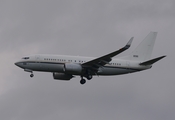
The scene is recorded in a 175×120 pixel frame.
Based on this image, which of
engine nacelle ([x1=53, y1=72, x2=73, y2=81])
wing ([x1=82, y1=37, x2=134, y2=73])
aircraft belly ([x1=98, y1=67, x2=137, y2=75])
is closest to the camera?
wing ([x1=82, y1=37, x2=134, y2=73])

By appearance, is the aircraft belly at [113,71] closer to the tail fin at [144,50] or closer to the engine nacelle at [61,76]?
the tail fin at [144,50]

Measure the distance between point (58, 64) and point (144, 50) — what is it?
13.9 meters

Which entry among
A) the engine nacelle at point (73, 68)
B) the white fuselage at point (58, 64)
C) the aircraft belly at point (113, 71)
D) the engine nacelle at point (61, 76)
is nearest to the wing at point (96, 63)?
the engine nacelle at point (73, 68)

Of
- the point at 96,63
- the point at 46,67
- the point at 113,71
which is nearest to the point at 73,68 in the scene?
the point at 96,63

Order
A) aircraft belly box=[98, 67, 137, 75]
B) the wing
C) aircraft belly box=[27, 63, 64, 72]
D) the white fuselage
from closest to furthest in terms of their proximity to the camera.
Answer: the wing < aircraft belly box=[27, 63, 64, 72] < the white fuselage < aircraft belly box=[98, 67, 137, 75]

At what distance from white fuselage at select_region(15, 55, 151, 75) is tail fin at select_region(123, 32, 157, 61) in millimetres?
2484

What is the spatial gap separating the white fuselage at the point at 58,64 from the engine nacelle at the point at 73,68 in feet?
3.13

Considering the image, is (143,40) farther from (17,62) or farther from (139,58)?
(17,62)

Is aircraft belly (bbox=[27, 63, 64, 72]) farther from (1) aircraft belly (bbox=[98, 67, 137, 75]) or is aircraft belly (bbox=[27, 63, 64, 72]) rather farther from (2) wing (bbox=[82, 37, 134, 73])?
(1) aircraft belly (bbox=[98, 67, 137, 75])

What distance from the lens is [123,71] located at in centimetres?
6712

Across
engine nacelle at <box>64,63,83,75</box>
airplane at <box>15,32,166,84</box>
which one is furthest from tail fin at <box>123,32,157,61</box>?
engine nacelle at <box>64,63,83,75</box>

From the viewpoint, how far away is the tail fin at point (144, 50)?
6936cm

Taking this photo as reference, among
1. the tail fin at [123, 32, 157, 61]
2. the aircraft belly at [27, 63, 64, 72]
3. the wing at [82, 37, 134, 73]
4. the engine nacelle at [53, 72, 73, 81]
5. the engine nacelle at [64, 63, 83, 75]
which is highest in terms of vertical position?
the tail fin at [123, 32, 157, 61]

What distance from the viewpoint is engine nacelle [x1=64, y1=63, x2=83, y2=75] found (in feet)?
206
